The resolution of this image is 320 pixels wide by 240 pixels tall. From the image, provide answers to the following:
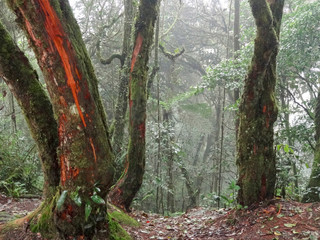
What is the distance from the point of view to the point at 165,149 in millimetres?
10102

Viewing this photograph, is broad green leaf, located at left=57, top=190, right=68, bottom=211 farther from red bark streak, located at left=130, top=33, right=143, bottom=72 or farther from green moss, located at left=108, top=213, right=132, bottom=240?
red bark streak, located at left=130, top=33, right=143, bottom=72

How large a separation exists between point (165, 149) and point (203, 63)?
428 inches

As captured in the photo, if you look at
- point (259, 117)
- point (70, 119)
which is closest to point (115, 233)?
point (70, 119)

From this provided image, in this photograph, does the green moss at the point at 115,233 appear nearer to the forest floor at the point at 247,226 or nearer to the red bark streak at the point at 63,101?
the forest floor at the point at 247,226

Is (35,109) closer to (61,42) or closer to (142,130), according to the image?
(61,42)

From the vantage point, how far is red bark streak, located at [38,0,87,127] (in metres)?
3.05

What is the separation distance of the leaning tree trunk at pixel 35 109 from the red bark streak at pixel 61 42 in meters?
0.69

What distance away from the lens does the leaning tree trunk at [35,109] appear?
3.53 m

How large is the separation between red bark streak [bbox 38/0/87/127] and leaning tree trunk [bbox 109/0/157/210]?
2.82 metres

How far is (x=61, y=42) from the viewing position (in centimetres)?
309

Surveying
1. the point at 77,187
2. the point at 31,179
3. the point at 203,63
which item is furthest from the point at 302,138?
the point at 203,63

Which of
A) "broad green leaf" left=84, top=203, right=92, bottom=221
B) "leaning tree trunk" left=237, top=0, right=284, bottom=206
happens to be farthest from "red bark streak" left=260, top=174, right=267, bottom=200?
"broad green leaf" left=84, top=203, right=92, bottom=221

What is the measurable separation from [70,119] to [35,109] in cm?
70

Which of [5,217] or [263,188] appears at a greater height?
[263,188]
